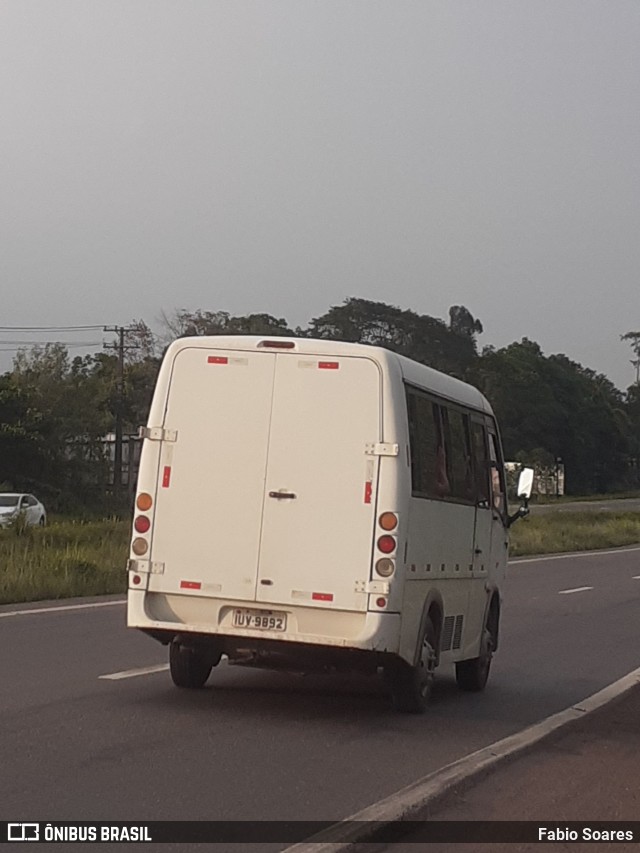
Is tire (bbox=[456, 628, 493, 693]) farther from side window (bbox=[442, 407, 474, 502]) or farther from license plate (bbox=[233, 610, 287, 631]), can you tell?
license plate (bbox=[233, 610, 287, 631])

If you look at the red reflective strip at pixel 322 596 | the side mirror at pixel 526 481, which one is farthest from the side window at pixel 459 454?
the red reflective strip at pixel 322 596

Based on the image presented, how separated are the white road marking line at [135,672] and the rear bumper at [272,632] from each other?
1600 millimetres

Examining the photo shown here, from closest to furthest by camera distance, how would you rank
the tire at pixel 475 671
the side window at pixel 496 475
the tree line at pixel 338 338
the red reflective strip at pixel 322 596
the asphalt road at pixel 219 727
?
the asphalt road at pixel 219 727, the red reflective strip at pixel 322 596, the tire at pixel 475 671, the side window at pixel 496 475, the tree line at pixel 338 338

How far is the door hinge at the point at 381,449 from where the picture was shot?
9.93 metres

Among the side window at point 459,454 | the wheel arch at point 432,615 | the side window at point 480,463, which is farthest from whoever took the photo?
the side window at point 480,463

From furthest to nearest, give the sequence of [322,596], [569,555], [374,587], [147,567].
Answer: [569,555]
[147,567]
[322,596]
[374,587]

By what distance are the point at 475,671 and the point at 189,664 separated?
2832 millimetres

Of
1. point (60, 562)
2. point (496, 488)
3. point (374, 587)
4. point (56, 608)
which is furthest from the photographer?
point (60, 562)

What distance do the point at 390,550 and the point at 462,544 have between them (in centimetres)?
200

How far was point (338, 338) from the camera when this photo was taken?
33219 mm

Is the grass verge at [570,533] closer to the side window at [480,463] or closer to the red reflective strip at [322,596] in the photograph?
the side window at [480,463]

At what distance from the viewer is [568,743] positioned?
10039 mm

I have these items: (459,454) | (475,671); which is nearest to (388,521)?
(459,454)

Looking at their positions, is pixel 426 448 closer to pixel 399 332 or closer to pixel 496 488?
pixel 496 488
